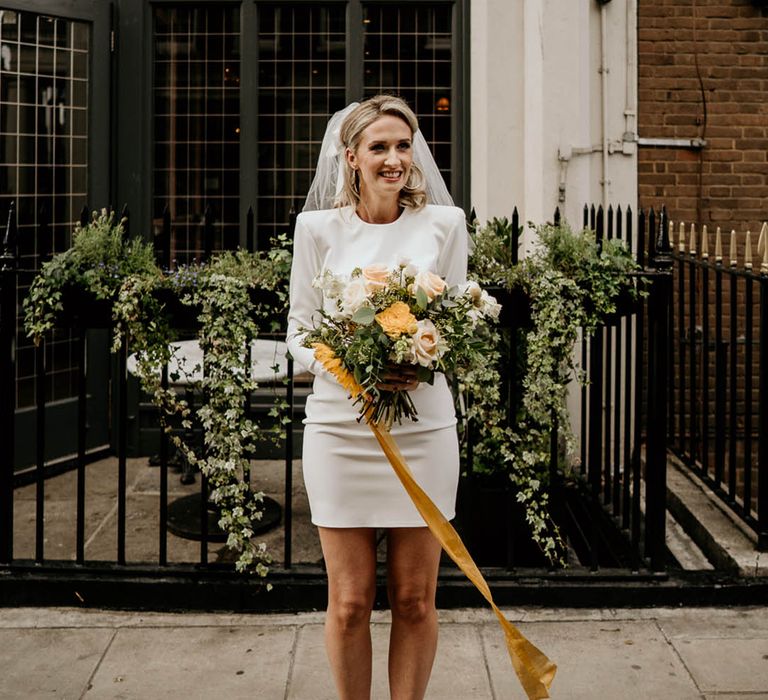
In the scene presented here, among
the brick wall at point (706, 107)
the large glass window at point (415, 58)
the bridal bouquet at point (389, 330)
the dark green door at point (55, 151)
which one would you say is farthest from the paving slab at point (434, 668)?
the large glass window at point (415, 58)

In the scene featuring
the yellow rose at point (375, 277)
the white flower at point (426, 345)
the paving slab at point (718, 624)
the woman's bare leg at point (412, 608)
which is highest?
the yellow rose at point (375, 277)

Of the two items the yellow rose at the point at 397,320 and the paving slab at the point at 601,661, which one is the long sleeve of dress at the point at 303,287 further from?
the paving slab at the point at 601,661

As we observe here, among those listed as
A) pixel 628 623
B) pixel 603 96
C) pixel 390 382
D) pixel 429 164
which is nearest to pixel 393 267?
pixel 390 382

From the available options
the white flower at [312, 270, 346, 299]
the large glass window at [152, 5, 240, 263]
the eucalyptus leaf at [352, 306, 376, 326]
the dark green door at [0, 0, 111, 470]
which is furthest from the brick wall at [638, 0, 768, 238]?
the eucalyptus leaf at [352, 306, 376, 326]

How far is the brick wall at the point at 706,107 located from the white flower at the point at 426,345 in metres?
4.44

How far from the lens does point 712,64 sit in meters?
7.11

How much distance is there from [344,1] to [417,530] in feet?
16.1

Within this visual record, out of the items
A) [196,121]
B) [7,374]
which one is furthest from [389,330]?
[196,121]

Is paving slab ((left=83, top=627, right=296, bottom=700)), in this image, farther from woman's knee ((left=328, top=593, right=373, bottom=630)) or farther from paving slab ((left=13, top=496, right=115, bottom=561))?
paving slab ((left=13, top=496, right=115, bottom=561))

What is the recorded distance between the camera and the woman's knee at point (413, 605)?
338cm

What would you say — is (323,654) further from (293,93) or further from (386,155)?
(293,93)

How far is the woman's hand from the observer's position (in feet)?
10.3

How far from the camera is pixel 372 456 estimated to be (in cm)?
339

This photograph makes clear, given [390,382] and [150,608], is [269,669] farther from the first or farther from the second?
[390,382]
